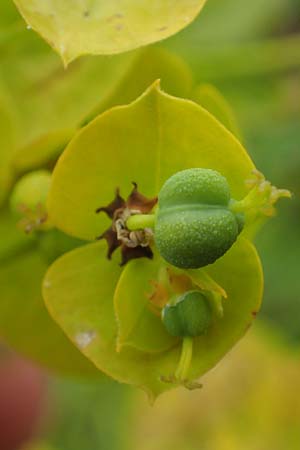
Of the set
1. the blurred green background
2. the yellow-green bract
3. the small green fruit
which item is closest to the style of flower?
the yellow-green bract

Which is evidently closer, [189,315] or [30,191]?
[189,315]

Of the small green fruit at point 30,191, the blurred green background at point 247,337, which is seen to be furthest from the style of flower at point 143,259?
the blurred green background at point 247,337

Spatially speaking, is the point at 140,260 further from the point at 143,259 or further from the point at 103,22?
the point at 103,22

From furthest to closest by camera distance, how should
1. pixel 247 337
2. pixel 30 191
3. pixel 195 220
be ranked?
pixel 247 337 < pixel 30 191 < pixel 195 220

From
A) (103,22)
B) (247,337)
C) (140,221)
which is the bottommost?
(247,337)

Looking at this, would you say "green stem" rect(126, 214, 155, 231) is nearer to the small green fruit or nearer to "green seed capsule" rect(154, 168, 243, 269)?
"green seed capsule" rect(154, 168, 243, 269)

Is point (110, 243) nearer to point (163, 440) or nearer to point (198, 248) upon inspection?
point (198, 248)

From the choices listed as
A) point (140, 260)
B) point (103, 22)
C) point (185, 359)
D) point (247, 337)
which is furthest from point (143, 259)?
point (247, 337)
